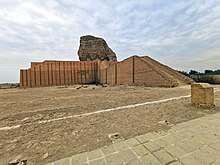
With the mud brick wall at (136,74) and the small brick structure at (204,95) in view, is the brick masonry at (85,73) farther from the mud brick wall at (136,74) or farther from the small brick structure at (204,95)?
the small brick structure at (204,95)

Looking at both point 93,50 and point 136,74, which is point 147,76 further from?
point 93,50

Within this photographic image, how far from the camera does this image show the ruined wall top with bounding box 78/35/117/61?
47.1 m

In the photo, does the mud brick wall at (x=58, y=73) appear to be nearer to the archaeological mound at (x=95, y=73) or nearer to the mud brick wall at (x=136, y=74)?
the archaeological mound at (x=95, y=73)

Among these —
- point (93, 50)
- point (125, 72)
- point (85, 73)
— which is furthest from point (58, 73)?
point (93, 50)

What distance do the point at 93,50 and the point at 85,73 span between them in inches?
615

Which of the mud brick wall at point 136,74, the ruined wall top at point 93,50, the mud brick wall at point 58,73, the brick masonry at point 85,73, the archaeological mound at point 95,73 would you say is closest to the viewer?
the mud brick wall at point 136,74

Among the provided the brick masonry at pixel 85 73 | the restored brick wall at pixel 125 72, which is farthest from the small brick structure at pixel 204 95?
the restored brick wall at pixel 125 72

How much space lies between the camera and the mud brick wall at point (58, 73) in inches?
1169

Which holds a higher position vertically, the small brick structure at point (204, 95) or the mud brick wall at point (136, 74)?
the mud brick wall at point (136, 74)

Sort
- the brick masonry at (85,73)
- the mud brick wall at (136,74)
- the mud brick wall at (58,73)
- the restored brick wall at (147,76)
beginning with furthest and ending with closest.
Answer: the mud brick wall at (58,73)
the brick masonry at (85,73)
the mud brick wall at (136,74)
the restored brick wall at (147,76)

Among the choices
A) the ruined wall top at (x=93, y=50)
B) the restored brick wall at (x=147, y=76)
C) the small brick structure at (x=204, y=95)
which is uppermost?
the ruined wall top at (x=93, y=50)

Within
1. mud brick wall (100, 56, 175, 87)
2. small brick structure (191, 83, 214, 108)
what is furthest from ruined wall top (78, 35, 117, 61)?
small brick structure (191, 83, 214, 108)

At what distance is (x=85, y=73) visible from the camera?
110 ft

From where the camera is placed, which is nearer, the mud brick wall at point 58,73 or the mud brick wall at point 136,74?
the mud brick wall at point 136,74
